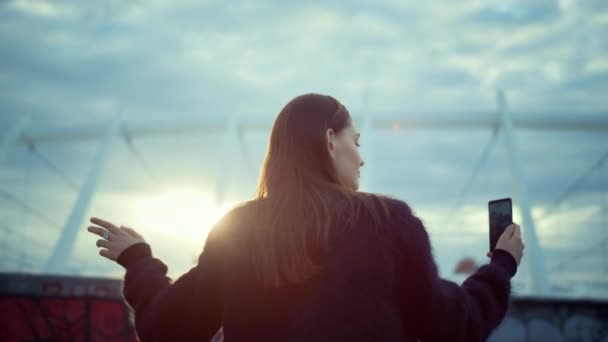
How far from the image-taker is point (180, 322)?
61.4 inches

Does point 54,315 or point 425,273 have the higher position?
point 425,273

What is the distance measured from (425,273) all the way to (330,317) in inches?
11.6

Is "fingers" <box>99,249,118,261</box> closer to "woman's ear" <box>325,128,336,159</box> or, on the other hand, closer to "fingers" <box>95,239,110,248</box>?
"fingers" <box>95,239,110,248</box>

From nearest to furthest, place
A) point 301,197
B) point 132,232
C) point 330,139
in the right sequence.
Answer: point 301,197 → point 330,139 → point 132,232

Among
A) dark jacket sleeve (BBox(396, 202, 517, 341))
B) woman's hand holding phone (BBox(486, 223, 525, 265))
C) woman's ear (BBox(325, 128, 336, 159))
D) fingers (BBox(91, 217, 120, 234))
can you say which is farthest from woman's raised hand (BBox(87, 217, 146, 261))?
woman's hand holding phone (BBox(486, 223, 525, 265))

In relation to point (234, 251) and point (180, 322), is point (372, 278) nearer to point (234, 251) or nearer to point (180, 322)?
point (234, 251)

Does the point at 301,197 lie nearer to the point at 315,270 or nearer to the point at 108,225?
the point at 315,270

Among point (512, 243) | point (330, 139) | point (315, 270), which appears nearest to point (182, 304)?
point (315, 270)

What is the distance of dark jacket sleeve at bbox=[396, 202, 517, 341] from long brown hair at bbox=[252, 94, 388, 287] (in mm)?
112

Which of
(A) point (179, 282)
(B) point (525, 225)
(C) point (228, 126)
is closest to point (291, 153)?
(A) point (179, 282)

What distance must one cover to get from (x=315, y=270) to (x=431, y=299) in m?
0.33

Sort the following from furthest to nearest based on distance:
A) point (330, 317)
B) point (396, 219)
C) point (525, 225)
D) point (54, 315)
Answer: point (525, 225) → point (54, 315) → point (396, 219) → point (330, 317)

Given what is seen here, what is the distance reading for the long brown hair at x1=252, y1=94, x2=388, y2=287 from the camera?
4.76 ft

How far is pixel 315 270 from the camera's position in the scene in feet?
4.64
